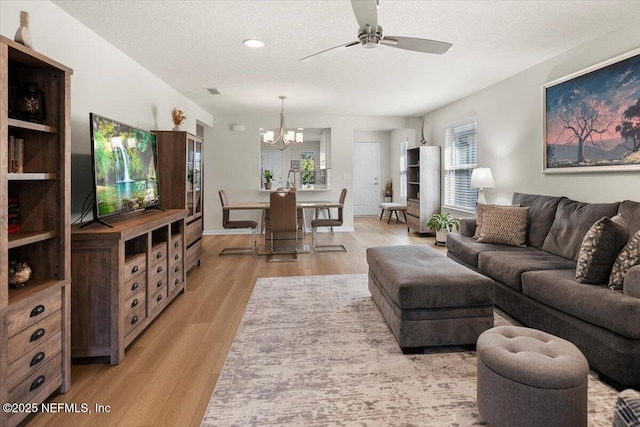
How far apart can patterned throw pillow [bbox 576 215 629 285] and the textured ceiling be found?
67.2 inches

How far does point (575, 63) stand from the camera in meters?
3.64

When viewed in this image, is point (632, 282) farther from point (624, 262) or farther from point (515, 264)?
point (515, 264)

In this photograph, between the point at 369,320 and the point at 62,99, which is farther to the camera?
the point at 369,320

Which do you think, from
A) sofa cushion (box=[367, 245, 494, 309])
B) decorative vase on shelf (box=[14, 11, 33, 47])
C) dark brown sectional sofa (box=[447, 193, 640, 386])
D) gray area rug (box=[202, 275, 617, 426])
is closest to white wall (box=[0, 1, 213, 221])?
decorative vase on shelf (box=[14, 11, 33, 47])

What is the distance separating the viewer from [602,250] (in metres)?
2.26

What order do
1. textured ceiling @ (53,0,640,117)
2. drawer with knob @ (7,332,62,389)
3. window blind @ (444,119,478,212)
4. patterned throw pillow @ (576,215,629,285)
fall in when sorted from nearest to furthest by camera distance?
drawer with knob @ (7,332,62,389), patterned throw pillow @ (576,215,629,285), textured ceiling @ (53,0,640,117), window blind @ (444,119,478,212)

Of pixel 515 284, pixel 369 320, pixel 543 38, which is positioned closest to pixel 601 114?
pixel 543 38

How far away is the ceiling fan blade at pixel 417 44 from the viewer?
2514 mm

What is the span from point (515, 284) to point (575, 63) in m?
2.45

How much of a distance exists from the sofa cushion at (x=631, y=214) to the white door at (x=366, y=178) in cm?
799

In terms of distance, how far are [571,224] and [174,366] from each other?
331 cm

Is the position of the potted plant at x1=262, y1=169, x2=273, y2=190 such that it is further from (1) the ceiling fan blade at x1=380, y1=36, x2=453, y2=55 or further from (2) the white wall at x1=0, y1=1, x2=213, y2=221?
(1) the ceiling fan blade at x1=380, y1=36, x2=453, y2=55

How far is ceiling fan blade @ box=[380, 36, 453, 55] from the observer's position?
2.51 m

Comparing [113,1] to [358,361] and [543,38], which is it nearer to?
[358,361]
